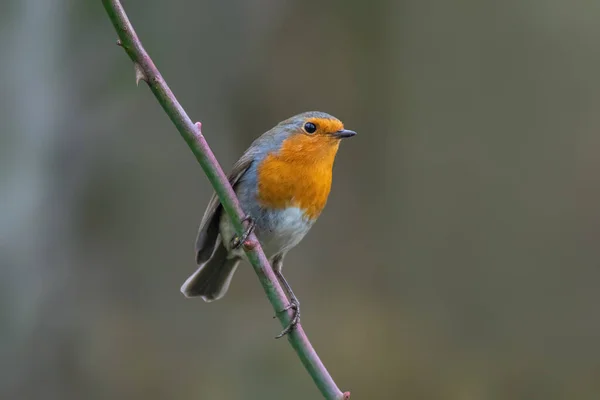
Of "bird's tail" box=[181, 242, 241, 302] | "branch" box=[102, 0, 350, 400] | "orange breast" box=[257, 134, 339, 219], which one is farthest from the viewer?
"bird's tail" box=[181, 242, 241, 302]

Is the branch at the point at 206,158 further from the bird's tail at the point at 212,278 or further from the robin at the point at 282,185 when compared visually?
the bird's tail at the point at 212,278

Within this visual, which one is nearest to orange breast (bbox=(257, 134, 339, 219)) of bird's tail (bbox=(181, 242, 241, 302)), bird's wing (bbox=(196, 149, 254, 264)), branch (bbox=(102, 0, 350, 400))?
bird's wing (bbox=(196, 149, 254, 264))

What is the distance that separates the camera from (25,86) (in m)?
4.81

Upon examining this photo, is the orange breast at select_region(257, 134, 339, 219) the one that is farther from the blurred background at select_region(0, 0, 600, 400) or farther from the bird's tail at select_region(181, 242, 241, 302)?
the blurred background at select_region(0, 0, 600, 400)

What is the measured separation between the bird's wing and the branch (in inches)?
34.4

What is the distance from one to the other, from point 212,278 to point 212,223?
0.96 ft

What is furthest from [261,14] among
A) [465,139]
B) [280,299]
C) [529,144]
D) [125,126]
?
[280,299]

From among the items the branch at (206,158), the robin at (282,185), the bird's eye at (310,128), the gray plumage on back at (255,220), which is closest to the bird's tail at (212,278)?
the gray plumage on back at (255,220)

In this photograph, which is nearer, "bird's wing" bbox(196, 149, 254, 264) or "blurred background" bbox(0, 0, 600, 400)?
"bird's wing" bbox(196, 149, 254, 264)

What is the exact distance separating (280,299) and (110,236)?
3.66 m

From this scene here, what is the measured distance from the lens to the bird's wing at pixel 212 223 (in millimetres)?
2490

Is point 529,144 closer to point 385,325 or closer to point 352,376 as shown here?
point 385,325

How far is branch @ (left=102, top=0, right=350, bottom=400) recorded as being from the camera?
1235 mm

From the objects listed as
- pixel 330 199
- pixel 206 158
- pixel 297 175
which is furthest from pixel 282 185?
pixel 330 199
